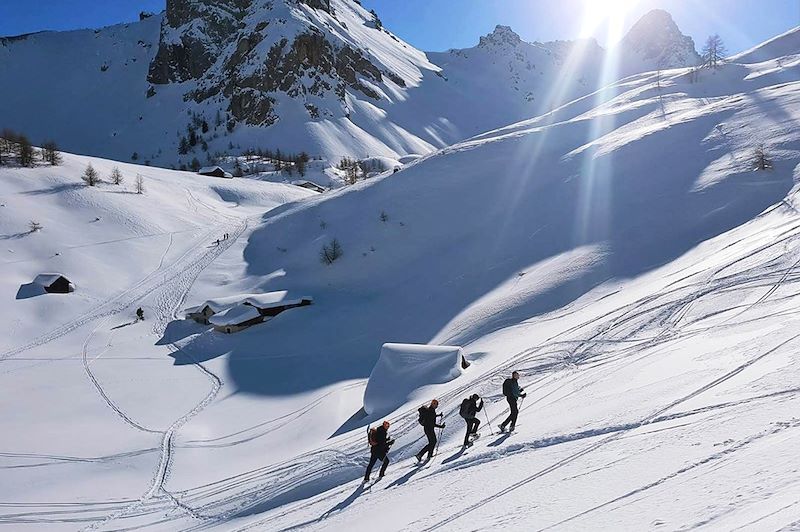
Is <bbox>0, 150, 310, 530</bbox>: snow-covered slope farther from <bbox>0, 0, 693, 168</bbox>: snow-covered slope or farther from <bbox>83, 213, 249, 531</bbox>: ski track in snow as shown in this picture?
<bbox>0, 0, 693, 168</bbox>: snow-covered slope

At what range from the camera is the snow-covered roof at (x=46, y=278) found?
3875cm

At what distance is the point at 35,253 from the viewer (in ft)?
144

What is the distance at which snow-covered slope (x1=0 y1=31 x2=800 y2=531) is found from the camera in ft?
28.3

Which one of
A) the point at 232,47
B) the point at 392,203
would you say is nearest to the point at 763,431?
the point at 392,203

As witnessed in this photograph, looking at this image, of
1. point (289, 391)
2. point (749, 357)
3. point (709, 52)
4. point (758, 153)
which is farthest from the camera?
point (709, 52)

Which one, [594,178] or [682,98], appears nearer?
[594,178]

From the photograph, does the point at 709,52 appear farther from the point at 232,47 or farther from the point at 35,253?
the point at 232,47

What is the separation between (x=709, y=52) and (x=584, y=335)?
2433 inches

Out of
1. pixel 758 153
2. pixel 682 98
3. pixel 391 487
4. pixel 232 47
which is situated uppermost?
pixel 232 47

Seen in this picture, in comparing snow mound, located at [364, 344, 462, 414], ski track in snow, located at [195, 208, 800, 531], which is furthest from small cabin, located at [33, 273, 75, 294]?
ski track in snow, located at [195, 208, 800, 531]

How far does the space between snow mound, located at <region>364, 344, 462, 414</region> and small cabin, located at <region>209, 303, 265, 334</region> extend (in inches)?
616

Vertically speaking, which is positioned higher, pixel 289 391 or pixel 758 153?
pixel 758 153

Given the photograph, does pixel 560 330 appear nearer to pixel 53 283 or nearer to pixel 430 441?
pixel 430 441

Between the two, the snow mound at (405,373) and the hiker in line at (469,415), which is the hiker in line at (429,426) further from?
the snow mound at (405,373)
